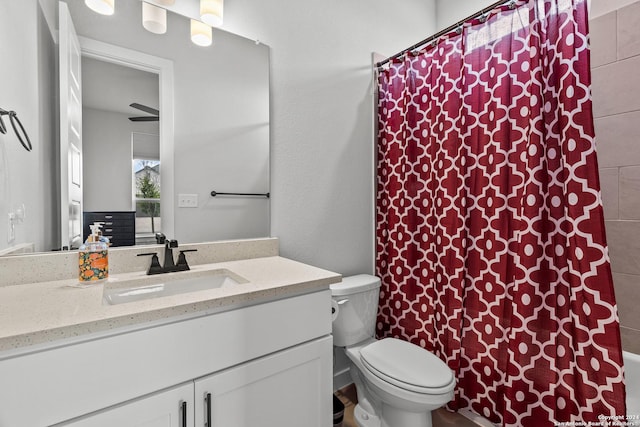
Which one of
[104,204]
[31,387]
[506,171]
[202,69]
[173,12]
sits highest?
[173,12]

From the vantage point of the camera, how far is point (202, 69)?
1.43m

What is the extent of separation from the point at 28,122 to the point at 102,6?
1.79 ft

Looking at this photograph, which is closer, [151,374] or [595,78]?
[151,374]

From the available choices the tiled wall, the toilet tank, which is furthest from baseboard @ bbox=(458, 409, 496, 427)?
the tiled wall

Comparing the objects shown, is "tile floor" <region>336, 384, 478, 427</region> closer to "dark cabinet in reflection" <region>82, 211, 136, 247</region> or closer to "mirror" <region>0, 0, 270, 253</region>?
"mirror" <region>0, 0, 270, 253</region>

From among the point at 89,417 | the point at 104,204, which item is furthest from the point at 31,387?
the point at 104,204

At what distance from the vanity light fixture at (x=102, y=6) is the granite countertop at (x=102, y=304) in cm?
105

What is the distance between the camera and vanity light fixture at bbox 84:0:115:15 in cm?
118

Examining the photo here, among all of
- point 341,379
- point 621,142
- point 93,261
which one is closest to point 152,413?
point 93,261

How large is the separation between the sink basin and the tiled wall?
1.79m

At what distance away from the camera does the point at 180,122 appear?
138cm

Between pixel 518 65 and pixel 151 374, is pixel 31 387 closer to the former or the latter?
pixel 151 374

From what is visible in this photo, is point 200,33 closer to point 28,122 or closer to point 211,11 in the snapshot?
point 211,11

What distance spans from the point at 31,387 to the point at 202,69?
1.31 m
